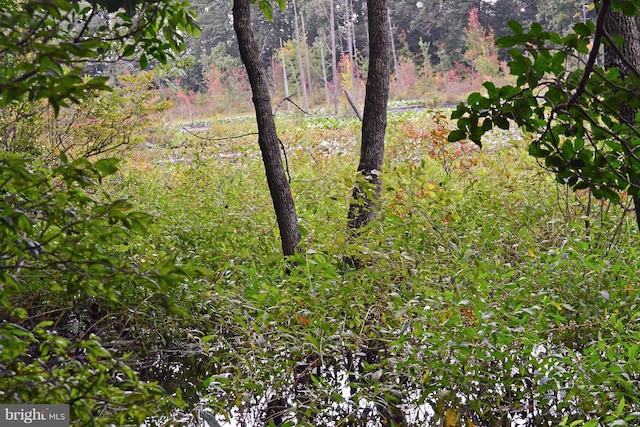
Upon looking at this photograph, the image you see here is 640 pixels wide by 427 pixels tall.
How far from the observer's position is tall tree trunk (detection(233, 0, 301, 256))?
429cm

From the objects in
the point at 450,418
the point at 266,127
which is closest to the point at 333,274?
A: the point at 450,418

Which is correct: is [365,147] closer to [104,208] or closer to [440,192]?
[440,192]

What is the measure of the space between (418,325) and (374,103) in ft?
7.43

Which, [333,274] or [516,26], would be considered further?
[333,274]

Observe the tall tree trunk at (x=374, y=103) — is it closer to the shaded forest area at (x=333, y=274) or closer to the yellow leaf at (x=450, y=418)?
the shaded forest area at (x=333, y=274)

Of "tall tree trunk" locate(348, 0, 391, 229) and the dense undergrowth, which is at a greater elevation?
"tall tree trunk" locate(348, 0, 391, 229)

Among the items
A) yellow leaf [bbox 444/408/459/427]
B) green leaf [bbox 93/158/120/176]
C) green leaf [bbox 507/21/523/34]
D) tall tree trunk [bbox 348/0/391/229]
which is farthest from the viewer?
tall tree trunk [bbox 348/0/391/229]

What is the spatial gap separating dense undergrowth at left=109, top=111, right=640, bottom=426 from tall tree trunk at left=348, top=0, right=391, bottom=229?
231 mm

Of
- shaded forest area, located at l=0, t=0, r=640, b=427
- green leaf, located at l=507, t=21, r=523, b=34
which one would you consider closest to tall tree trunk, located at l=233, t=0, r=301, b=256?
shaded forest area, located at l=0, t=0, r=640, b=427

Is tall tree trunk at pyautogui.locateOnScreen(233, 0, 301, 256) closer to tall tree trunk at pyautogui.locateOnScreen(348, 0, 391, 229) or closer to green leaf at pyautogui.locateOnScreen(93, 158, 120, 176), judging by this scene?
tall tree trunk at pyautogui.locateOnScreen(348, 0, 391, 229)

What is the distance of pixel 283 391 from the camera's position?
3430 millimetres

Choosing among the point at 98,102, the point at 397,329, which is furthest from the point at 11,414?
the point at 98,102

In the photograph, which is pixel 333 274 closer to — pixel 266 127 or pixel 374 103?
pixel 266 127

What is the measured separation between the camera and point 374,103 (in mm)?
4836
